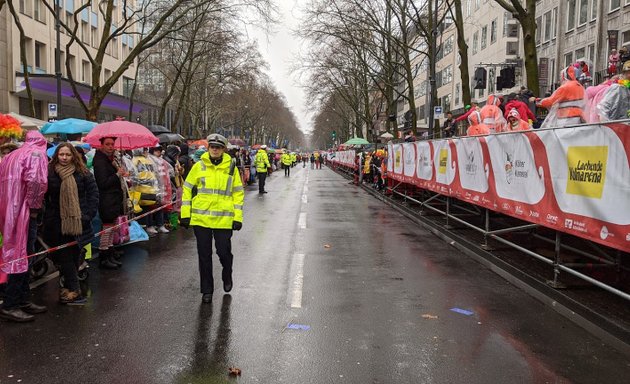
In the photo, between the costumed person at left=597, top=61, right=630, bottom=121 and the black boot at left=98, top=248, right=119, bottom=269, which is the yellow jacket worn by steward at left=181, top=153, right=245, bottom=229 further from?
the costumed person at left=597, top=61, right=630, bottom=121

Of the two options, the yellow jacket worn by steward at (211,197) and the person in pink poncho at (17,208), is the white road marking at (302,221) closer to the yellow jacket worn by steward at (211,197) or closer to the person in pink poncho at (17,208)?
the yellow jacket worn by steward at (211,197)

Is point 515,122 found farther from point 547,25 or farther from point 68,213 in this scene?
point 547,25

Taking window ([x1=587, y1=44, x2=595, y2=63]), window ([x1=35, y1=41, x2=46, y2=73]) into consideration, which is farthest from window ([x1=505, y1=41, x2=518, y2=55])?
window ([x1=35, y1=41, x2=46, y2=73])

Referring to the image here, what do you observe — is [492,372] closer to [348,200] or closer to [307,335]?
[307,335]

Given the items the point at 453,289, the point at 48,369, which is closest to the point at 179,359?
the point at 48,369

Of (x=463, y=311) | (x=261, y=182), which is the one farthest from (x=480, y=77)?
(x=463, y=311)

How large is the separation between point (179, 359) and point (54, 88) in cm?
3269

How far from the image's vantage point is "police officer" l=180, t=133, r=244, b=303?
20.7 ft

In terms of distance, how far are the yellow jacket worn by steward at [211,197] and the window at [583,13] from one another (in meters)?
30.3

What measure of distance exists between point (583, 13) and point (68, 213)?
32.2 metres

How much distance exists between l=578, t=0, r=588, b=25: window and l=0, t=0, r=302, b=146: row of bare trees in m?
18.9

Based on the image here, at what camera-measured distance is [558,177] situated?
655 centimetres

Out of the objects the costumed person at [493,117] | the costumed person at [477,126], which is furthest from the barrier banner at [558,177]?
the costumed person at [493,117]

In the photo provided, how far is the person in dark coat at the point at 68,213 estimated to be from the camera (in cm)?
603
